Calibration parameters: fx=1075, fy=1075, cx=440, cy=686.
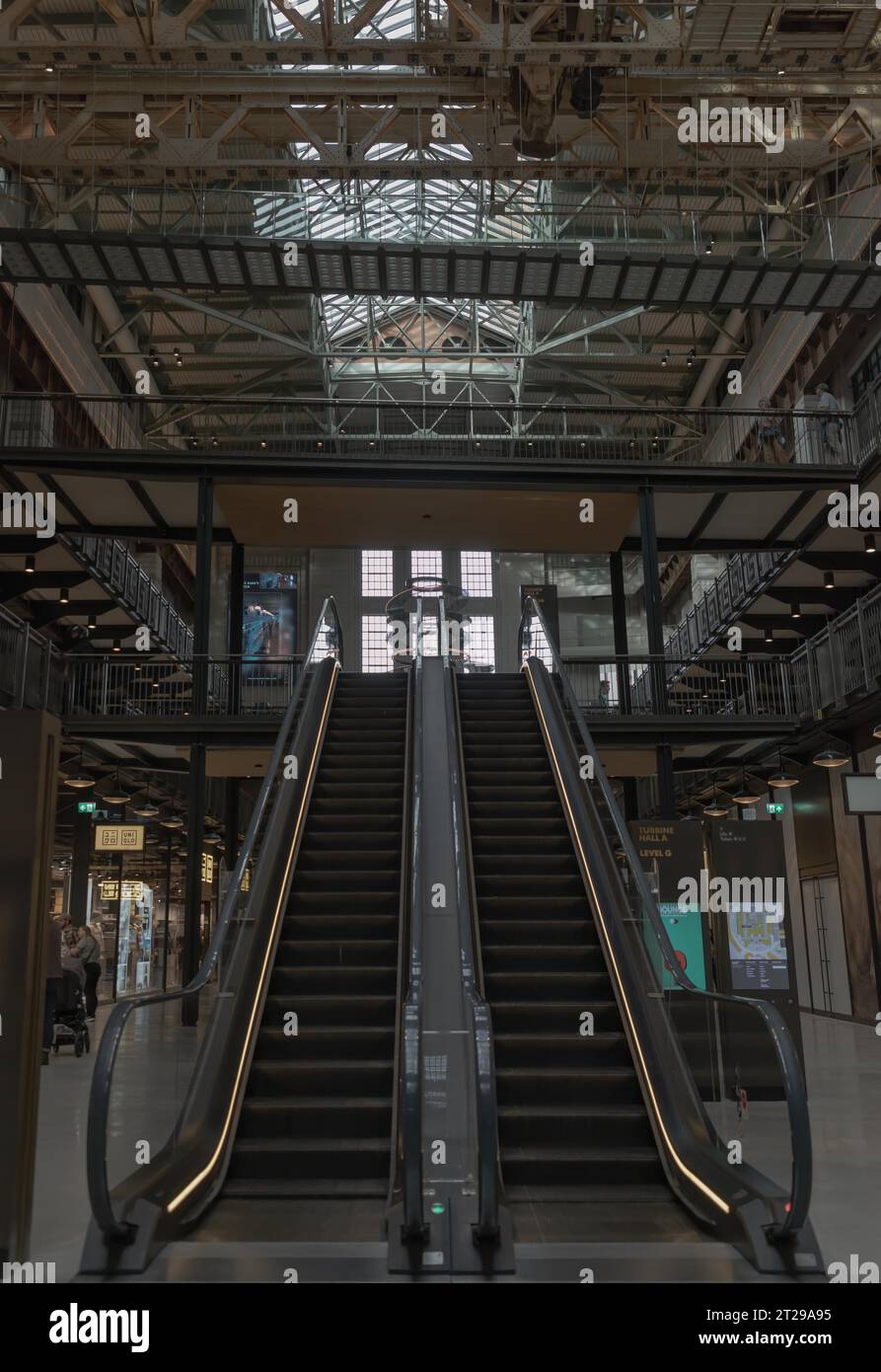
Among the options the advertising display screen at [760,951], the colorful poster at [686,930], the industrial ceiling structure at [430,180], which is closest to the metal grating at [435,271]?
the industrial ceiling structure at [430,180]

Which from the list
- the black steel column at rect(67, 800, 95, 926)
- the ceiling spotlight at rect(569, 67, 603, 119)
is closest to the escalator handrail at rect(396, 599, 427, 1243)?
the ceiling spotlight at rect(569, 67, 603, 119)

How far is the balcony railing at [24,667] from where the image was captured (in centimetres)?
1530

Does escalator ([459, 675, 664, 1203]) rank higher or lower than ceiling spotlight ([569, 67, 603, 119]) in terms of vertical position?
lower

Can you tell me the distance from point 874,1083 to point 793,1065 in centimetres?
836

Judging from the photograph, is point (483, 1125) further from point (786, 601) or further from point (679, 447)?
point (679, 447)

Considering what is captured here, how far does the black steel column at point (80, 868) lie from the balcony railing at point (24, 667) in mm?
9810

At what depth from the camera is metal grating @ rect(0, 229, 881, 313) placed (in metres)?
15.6

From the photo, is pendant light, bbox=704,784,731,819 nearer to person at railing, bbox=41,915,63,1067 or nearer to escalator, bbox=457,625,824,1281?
escalator, bbox=457,625,824,1281

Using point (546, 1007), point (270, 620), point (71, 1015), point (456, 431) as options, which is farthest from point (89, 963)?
point (270, 620)

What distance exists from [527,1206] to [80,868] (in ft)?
70.4

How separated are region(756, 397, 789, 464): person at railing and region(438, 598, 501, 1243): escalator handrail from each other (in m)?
11.6

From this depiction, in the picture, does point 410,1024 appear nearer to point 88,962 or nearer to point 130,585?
point 88,962

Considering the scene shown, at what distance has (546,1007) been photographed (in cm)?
828

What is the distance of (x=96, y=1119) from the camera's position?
5488mm
